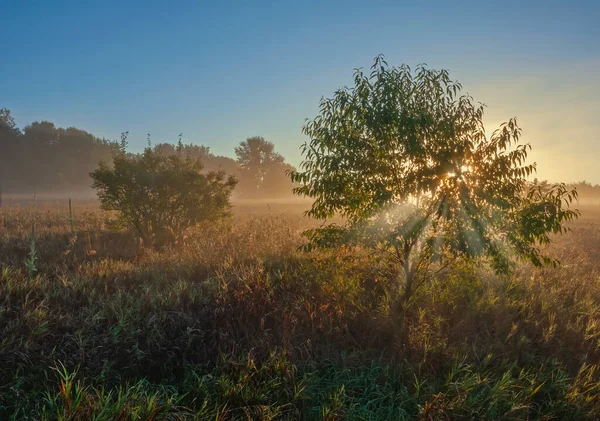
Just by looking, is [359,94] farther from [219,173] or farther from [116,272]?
[219,173]

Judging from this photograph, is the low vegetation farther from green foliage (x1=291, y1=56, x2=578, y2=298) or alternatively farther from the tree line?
the tree line

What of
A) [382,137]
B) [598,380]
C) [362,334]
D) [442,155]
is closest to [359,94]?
[382,137]

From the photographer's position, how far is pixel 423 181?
5746 millimetres

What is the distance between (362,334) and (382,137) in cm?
334

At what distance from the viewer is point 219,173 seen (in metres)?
13.1

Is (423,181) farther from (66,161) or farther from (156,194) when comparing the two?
(66,161)

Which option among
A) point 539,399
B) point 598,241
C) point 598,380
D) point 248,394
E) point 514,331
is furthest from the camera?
point 598,241

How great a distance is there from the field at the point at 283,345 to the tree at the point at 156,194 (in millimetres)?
3247

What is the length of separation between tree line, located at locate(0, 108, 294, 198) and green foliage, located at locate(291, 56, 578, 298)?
167ft

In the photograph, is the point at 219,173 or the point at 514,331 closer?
the point at 514,331

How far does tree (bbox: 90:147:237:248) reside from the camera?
11523mm

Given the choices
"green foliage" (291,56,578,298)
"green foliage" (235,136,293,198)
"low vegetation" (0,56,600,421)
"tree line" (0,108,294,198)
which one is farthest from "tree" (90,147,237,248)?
"green foliage" (235,136,293,198)

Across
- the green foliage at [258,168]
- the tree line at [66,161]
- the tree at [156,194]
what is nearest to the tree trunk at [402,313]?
the tree at [156,194]

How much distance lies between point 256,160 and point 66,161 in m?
33.6
